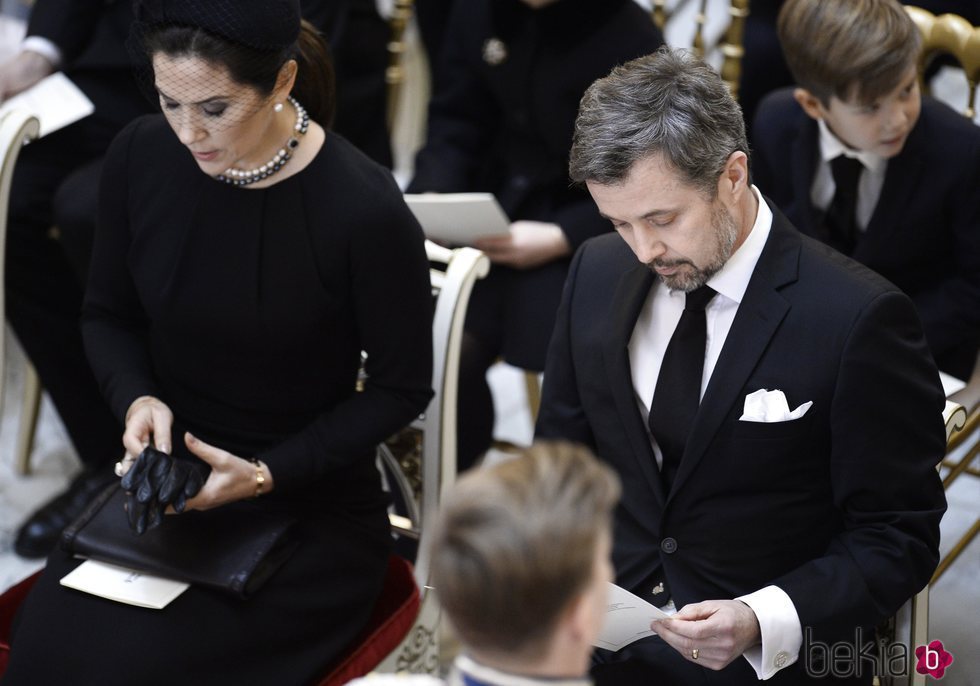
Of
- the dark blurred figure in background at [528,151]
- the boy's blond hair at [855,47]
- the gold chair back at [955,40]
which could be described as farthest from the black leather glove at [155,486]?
the gold chair back at [955,40]

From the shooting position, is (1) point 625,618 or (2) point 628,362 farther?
(2) point 628,362

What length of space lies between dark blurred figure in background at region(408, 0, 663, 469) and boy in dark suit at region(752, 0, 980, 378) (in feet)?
1.71

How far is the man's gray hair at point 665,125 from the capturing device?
5.92 ft

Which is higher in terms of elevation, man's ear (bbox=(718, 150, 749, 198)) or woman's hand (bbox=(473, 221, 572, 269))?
man's ear (bbox=(718, 150, 749, 198))

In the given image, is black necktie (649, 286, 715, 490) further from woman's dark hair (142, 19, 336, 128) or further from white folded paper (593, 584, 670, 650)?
A: woman's dark hair (142, 19, 336, 128)

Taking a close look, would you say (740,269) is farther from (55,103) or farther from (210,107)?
(55,103)

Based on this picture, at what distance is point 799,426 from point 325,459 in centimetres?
83

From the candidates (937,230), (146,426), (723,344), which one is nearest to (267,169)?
(146,426)

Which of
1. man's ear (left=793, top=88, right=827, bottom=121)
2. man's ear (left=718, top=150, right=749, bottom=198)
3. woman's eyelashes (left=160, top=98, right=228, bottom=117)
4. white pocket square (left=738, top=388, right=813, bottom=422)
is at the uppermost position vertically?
woman's eyelashes (left=160, top=98, right=228, bottom=117)

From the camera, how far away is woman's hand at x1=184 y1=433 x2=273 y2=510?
2.11 metres

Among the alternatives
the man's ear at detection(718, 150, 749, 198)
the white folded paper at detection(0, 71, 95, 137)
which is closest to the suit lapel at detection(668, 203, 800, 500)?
the man's ear at detection(718, 150, 749, 198)

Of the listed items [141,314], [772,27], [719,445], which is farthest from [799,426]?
[772,27]

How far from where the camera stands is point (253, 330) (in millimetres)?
2240

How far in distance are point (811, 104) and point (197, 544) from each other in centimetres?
156
